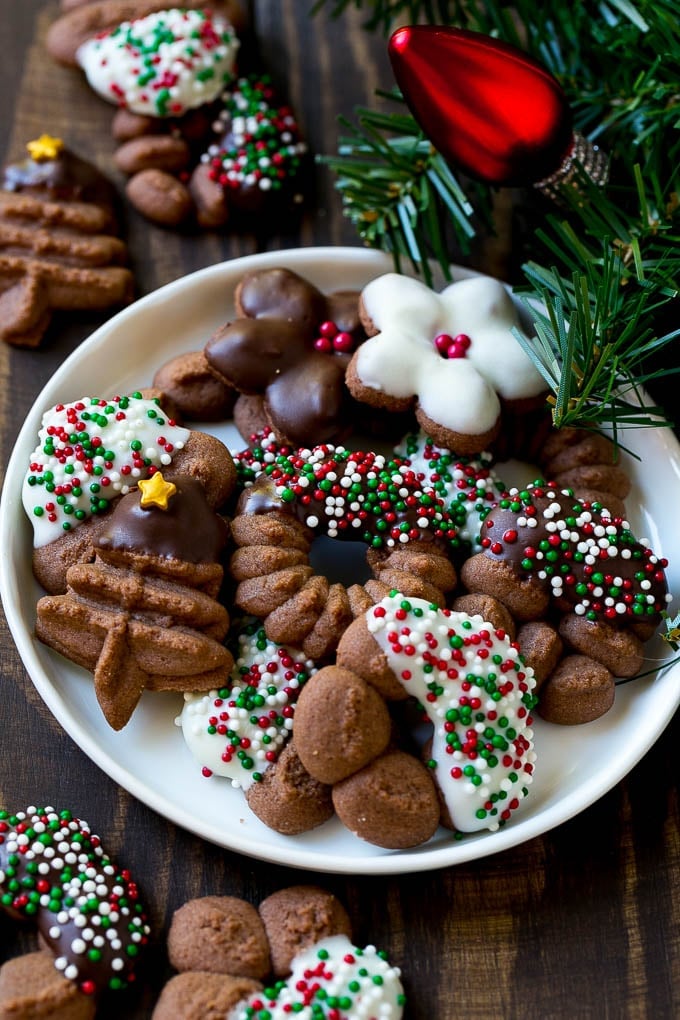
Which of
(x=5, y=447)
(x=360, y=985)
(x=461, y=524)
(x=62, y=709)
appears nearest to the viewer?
(x=360, y=985)

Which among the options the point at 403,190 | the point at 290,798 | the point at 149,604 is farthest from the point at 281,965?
the point at 403,190

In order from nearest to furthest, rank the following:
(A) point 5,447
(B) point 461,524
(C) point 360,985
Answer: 1. (C) point 360,985
2. (B) point 461,524
3. (A) point 5,447

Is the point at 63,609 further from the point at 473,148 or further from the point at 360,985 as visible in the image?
the point at 473,148

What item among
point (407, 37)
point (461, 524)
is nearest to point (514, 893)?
point (461, 524)

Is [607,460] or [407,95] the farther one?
[607,460]

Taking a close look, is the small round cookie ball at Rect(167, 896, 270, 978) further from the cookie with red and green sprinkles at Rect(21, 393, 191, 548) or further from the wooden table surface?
the cookie with red and green sprinkles at Rect(21, 393, 191, 548)

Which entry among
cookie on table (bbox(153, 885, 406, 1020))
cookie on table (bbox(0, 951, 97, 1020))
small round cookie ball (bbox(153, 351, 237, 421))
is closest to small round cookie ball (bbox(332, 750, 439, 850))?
cookie on table (bbox(153, 885, 406, 1020))

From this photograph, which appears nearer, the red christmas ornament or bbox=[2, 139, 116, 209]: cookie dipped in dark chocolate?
the red christmas ornament
